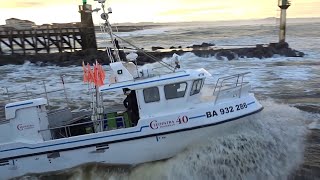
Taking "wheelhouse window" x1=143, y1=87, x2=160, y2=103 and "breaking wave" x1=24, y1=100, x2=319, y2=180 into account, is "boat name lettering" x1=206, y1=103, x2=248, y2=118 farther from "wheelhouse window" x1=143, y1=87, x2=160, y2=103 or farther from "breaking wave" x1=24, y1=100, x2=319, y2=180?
"wheelhouse window" x1=143, y1=87, x2=160, y2=103

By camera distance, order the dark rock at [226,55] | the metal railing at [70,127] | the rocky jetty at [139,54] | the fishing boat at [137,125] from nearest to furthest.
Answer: the fishing boat at [137,125], the metal railing at [70,127], the rocky jetty at [139,54], the dark rock at [226,55]

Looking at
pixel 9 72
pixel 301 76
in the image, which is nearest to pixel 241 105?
pixel 301 76

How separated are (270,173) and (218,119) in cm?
176

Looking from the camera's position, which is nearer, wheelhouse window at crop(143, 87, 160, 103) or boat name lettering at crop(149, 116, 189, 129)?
boat name lettering at crop(149, 116, 189, 129)

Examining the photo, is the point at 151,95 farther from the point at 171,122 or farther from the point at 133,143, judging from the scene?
the point at 133,143

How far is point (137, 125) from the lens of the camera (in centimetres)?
822

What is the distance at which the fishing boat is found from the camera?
26.9 feet

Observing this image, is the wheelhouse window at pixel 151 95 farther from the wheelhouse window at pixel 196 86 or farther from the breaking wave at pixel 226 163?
the breaking wave at pixel 226 163

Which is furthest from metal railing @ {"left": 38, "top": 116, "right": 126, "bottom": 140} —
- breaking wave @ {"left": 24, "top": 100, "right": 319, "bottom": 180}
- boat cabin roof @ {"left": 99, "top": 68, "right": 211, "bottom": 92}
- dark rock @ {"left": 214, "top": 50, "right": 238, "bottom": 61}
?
dark rock @ {"left": 214, "top": 50, "right": 238, "bottom": 61}

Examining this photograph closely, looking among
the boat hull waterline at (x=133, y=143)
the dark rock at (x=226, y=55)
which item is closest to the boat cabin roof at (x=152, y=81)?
the boat hull waterline at (x=133, y=143)

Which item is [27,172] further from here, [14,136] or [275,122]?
[275,122]

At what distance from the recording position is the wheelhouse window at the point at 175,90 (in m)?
8.35

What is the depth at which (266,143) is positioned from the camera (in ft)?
28.1

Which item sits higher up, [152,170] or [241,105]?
[241,105]
